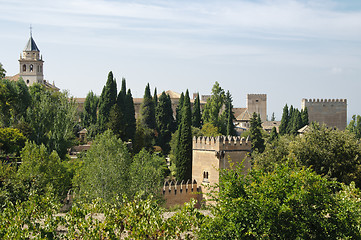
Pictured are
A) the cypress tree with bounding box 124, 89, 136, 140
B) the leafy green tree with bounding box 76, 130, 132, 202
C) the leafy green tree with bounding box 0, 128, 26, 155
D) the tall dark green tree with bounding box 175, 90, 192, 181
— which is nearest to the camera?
the leafy green tree with bounding box 76, 130, 132, 202

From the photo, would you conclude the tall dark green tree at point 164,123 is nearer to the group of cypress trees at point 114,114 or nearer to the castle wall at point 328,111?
the group of cypress trees at point 114,114

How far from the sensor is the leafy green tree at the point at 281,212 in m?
9.30

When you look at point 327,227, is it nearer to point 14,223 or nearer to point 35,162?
point 14,223

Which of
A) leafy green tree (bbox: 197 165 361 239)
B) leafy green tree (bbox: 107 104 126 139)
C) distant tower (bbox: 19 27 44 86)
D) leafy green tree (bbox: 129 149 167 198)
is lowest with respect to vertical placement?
leafy green tree (bbox: 129 149 167 198)

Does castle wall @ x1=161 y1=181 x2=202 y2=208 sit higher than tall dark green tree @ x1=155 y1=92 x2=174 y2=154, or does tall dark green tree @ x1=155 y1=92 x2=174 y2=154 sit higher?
tall dark green tree @ x1=155 y1=92 x2=174 y2=154

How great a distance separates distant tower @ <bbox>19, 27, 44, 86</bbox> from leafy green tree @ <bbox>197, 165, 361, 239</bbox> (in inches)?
2715

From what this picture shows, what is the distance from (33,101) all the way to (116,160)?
64.0ft

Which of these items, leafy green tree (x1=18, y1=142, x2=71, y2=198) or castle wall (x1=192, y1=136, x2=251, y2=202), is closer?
leafy green tree (x1=18, y1=142, x2=71, y2=198)

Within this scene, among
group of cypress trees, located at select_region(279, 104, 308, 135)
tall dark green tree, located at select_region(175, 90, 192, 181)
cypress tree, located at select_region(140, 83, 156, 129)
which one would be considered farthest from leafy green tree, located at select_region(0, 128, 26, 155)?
group of cypress trees, located at select_region(279, 104, 308, 135)

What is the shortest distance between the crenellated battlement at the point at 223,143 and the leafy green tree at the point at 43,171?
7.87 meters

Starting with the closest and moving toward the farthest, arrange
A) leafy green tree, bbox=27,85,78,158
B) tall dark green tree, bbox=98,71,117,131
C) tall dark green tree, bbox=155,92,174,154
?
leafy green tree, bbox=27,85,78,158
tall dark green tree, bbox=98,71,117,131
tall dark green tree, bbox=155,92,174,154

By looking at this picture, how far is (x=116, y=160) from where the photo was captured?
2233 centimetres

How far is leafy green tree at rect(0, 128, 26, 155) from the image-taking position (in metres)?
28.3

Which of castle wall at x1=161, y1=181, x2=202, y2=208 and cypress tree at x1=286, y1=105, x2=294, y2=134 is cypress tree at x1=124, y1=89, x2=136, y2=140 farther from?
cypress tree at x1=286, y1=105, x2=294, y2=134
